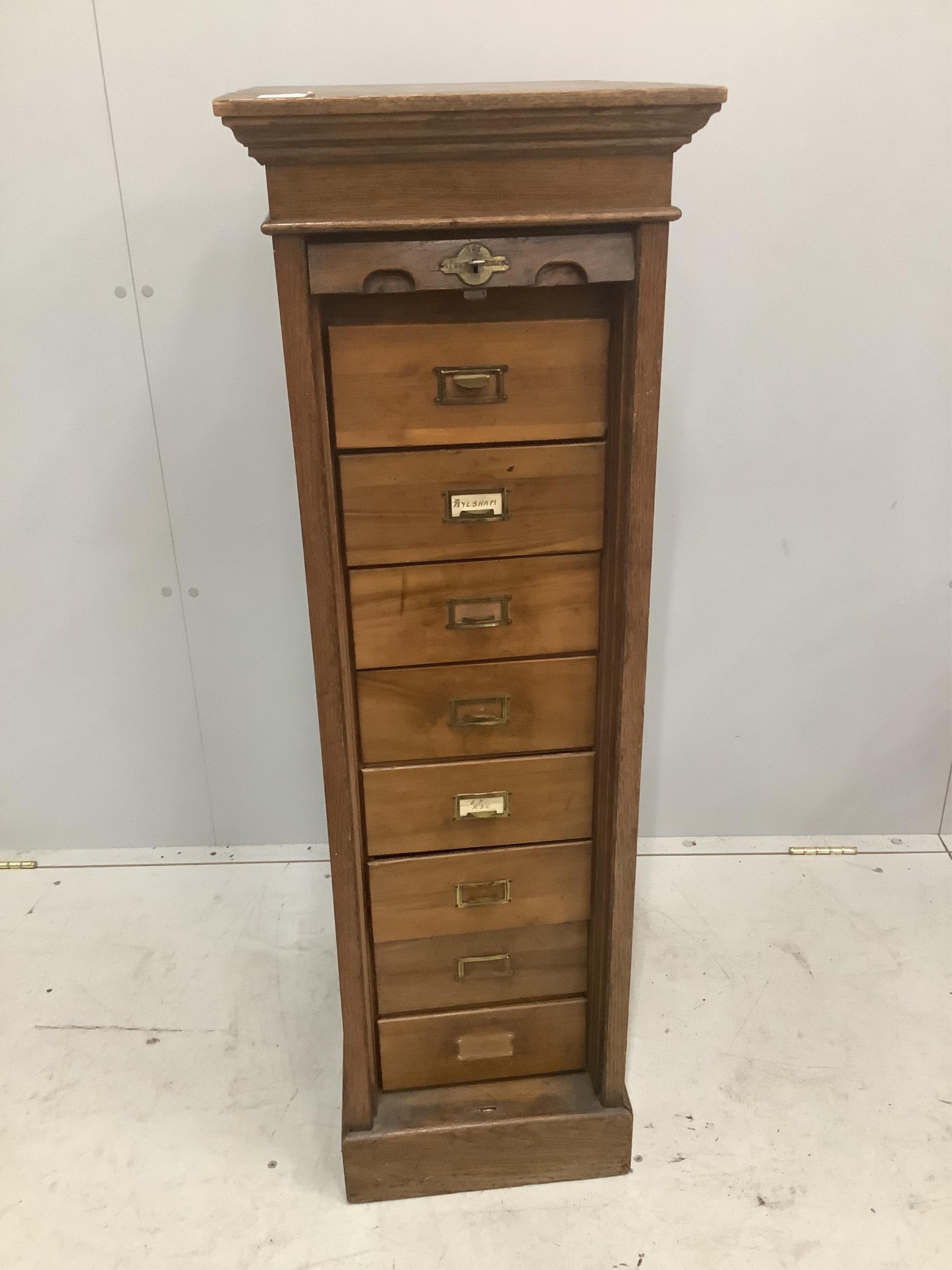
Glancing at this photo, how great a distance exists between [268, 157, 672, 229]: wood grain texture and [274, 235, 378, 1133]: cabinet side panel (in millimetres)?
51

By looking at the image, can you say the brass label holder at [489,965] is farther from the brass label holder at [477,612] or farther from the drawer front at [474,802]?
the brass label holder at [477,612]

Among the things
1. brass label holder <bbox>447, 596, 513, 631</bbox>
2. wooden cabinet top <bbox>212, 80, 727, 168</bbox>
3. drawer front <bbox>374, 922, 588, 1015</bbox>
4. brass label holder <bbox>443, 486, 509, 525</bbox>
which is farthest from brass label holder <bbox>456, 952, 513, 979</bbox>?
wooden cabinet top <bbox>212, 80, 727, 168</bbox>

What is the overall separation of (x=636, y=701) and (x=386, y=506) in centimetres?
40

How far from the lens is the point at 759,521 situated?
73.0 inches

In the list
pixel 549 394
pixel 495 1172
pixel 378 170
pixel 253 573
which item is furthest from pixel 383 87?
pixel 495 1172

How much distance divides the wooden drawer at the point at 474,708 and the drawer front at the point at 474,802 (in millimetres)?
23

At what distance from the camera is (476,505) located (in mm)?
1150

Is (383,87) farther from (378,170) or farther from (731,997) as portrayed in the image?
(731,997)

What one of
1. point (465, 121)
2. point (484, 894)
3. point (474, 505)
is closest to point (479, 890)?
point (484, 894)

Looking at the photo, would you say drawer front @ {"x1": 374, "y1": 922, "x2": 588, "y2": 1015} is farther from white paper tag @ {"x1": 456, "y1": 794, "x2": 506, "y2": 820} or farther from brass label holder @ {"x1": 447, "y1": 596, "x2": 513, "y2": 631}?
brass label holder @ {"x1": 447, "y1": 596, "x2": 513, "y2": 631}

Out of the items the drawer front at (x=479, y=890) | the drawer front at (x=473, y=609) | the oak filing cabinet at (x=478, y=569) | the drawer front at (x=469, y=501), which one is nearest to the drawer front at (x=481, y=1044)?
the oak filing cabinet at (x=478, y=569)

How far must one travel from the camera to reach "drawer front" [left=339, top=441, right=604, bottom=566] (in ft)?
3.71

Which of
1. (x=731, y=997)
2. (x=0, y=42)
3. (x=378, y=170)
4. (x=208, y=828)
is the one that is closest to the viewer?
(x=378, y=170)

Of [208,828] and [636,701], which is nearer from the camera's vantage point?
[636,701]
